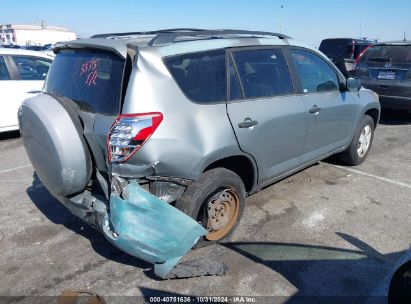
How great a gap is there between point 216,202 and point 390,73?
6.01 meters

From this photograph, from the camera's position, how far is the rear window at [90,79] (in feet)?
9.07

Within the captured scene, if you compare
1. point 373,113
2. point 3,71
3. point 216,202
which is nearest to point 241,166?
point 216,202

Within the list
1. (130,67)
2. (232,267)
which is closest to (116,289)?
(232,267)

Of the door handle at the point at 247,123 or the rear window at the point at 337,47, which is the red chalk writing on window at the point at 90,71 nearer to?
the door handle at the point at 247,123

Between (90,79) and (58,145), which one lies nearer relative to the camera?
(58,145)

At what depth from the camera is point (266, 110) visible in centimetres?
346

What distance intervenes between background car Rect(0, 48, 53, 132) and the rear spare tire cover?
415 cm

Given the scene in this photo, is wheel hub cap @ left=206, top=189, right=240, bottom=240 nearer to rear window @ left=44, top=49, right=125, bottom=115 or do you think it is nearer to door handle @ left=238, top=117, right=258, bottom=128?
door handle @ left=238, top=117, right=258, bottom=128

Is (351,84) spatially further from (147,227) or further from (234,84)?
(147,227)

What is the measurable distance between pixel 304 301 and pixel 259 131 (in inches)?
58.1

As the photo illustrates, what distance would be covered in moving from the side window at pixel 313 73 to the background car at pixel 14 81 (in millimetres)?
4747

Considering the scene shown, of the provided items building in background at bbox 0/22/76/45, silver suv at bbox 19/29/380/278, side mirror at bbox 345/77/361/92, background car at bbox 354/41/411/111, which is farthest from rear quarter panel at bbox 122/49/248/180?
building in background at bbox 0/22/76/45

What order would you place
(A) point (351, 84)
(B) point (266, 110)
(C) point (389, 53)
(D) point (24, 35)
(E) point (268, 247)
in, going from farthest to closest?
1. (D) point (24, 35)
2. (C) point (389, 53)
3. (A) point (351, 84)
4. (B) point (266, 110)
5. (E) point (268, 247)

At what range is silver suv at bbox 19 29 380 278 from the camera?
8.70 feet
